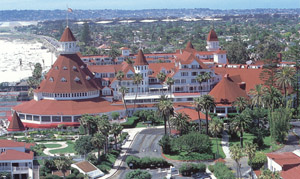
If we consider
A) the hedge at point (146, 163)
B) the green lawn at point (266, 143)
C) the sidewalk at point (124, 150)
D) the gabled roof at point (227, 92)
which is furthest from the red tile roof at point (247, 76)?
the hedge at point (146, 163)

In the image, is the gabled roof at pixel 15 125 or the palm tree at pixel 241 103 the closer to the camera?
the gabled roof at pixel 15 125

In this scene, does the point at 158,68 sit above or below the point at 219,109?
above

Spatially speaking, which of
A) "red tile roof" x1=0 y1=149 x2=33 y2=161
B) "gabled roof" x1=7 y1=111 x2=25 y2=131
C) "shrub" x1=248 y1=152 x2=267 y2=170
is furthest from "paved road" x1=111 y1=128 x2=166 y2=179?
"gabled roof" x1=7 y1=111 x2=25 y2=131

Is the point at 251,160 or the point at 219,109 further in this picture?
the point at 219,109

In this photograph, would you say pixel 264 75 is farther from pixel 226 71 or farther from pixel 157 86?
pixel 157 86

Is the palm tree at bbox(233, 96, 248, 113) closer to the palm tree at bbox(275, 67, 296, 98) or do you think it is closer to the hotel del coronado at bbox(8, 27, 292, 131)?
the hotel del coronado at bbox(8, 27, 292, 131)

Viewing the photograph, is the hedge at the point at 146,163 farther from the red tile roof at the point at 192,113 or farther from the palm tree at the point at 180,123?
the red tile roof at the point at 192,113

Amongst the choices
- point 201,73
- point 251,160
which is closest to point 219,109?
point 201,73
